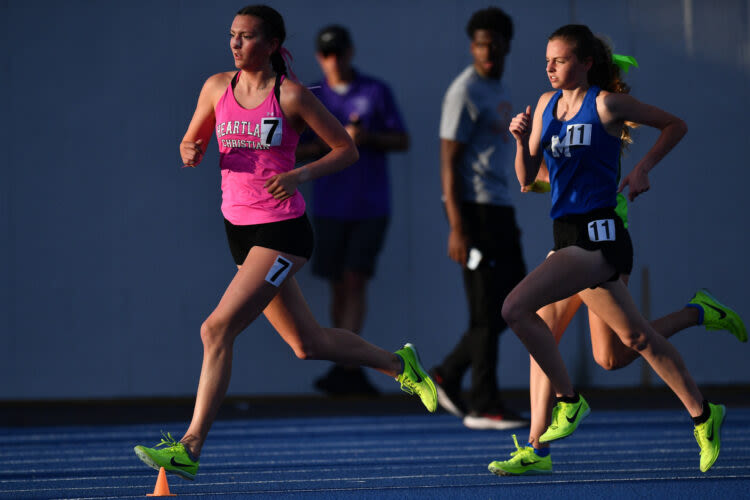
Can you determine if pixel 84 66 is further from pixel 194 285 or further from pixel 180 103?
pixel 194 285

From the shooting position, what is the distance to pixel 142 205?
9.45 metres

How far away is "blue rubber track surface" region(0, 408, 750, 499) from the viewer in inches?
179

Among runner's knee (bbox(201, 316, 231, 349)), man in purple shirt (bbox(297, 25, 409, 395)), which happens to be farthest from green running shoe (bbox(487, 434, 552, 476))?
Result: man in purple shirt (bbox(297, 25, 409, 395))

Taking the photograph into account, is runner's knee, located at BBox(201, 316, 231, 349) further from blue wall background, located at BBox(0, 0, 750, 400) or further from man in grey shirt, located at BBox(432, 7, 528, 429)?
blue wall background, located at BBox(0, 0, 750, 400)

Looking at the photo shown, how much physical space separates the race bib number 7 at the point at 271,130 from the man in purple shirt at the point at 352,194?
13.7 feet

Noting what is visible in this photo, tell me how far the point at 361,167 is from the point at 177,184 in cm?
156

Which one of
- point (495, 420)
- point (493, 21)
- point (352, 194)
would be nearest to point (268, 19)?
point (493, 21)

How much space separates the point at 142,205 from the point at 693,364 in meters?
4.98

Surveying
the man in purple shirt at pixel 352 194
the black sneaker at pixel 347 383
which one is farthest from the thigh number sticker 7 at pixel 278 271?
the black sneaker at pixel 347 383

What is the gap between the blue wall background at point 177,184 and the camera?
934 centimetres

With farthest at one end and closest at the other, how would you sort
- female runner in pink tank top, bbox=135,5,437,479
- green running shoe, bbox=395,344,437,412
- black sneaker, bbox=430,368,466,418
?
black sneaker, bbox=430,368,466,418 < green running shoe, bbox=395,344,437,412 < female runner in pink tank top, bbox=135,5,437,479

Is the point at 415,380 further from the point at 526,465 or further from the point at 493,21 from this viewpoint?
the point at 493,21

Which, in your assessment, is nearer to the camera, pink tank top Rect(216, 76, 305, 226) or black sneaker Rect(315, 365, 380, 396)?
pink tank top Rect(216, 76, 305, 226)

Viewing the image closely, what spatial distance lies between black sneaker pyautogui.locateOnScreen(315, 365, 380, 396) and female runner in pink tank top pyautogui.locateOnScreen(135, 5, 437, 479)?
421 centimetres
